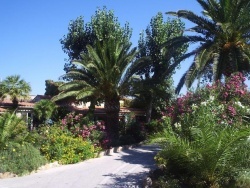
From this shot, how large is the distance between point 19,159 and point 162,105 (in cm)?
1767

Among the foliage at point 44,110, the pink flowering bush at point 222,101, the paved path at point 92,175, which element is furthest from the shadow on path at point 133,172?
the foliage at point 44,110

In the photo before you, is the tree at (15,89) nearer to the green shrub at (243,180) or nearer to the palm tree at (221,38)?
the palm tree at (221,38)

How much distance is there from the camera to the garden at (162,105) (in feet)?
27.1

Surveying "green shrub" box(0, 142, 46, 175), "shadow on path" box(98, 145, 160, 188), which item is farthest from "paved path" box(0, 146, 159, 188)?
"green shrub" box(0, 142, 46, 175)

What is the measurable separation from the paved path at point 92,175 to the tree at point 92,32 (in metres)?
11.8

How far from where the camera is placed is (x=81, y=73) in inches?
838

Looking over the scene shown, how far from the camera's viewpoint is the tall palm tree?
2012 cm

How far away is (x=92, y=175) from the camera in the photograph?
451 inches

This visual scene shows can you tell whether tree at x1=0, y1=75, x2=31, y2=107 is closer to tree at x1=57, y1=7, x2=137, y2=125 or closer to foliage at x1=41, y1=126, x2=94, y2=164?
tree at x1=57, y1=7, x2=137, y2=125

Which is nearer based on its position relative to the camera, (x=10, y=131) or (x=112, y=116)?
(x=10, y=131)

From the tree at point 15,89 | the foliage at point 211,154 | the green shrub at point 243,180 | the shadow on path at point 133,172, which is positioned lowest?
the shadow on path at point 133,172

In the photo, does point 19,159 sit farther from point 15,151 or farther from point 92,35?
point 92,35

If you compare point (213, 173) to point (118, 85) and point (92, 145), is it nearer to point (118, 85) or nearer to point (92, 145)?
point (92, 145)

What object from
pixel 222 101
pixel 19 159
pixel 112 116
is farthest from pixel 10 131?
pixel 112 116
